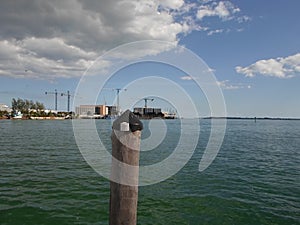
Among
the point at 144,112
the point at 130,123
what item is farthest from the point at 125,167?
the point at 144,112

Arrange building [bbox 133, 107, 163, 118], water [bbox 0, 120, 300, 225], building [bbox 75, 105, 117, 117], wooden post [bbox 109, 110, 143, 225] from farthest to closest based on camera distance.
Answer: building [bbox 75, 105, 117, 117]
building [bbox 133, 107, 163, 118]
water [bbox 0, 120, 300, 225]
wooden post [bbox 109, 110, 143, 225]

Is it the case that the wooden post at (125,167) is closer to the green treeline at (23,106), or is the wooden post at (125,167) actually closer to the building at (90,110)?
the building at (90,110)

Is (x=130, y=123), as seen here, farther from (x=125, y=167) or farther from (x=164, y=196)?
(x=164, y=196)

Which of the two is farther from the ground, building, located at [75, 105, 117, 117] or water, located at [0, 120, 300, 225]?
building, located at [75, 105, 117, 117]

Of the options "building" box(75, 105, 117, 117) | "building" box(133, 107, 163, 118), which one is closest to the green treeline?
"building" box(75, 105, 117, 117)

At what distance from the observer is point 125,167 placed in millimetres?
4422

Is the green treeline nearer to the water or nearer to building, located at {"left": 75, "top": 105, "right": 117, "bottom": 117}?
building, located at {"left": 75, "top": 105, "right": 117, "bottom": 117}

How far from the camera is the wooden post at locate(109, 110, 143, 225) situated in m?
4.32

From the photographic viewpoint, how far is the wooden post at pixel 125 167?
432cm

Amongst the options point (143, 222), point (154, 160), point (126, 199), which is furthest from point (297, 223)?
point (154, 160)

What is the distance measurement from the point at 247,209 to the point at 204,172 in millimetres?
6595

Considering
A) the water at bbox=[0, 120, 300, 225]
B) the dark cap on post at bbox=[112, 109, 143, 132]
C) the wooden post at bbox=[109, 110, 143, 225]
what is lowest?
the water at bbox=[0, 120, 300, 225]

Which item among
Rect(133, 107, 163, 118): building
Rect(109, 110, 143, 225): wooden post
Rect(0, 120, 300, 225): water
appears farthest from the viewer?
Rect(133, 107, 163, 118): building

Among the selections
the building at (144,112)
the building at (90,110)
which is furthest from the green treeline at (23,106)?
the building at (144,112)
